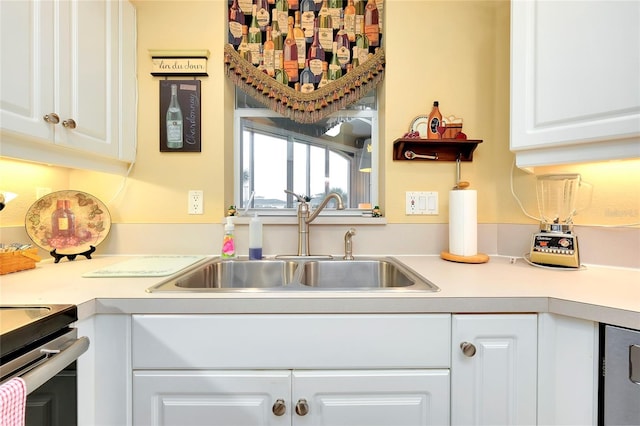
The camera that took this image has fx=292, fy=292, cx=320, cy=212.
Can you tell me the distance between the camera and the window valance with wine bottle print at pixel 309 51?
1.52 meters

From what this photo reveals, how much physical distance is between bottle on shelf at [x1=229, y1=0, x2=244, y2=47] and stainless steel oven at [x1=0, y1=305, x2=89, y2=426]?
1.38 m

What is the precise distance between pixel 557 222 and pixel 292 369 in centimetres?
123

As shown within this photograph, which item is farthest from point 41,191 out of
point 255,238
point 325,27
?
point 325,27

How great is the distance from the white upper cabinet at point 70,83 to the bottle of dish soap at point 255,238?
0.69m

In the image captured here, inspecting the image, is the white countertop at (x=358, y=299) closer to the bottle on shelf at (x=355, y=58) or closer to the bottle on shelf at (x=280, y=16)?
the bottle on shelf at (x=355, y=58)

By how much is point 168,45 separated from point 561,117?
1.75 metres

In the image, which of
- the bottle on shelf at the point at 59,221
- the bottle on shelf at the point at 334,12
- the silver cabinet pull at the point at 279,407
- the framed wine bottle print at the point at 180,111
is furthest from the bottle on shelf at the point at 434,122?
the bottle on shelf at the point at 59,221

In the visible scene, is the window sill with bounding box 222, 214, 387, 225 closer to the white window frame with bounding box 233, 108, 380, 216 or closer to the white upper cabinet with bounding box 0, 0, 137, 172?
the white window frame with bounding box 233, 108, 380, 216

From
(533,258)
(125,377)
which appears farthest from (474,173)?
(125,377)

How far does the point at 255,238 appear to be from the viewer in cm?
139

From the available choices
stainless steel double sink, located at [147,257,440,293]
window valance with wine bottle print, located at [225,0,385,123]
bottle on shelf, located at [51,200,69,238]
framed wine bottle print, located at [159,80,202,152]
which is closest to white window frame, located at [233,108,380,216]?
window valance with wine bottle print, located at [225,0,385,123]

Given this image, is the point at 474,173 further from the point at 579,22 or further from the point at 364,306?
the point at 364,306

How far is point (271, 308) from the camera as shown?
833mm

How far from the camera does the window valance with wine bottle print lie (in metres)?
1.52
